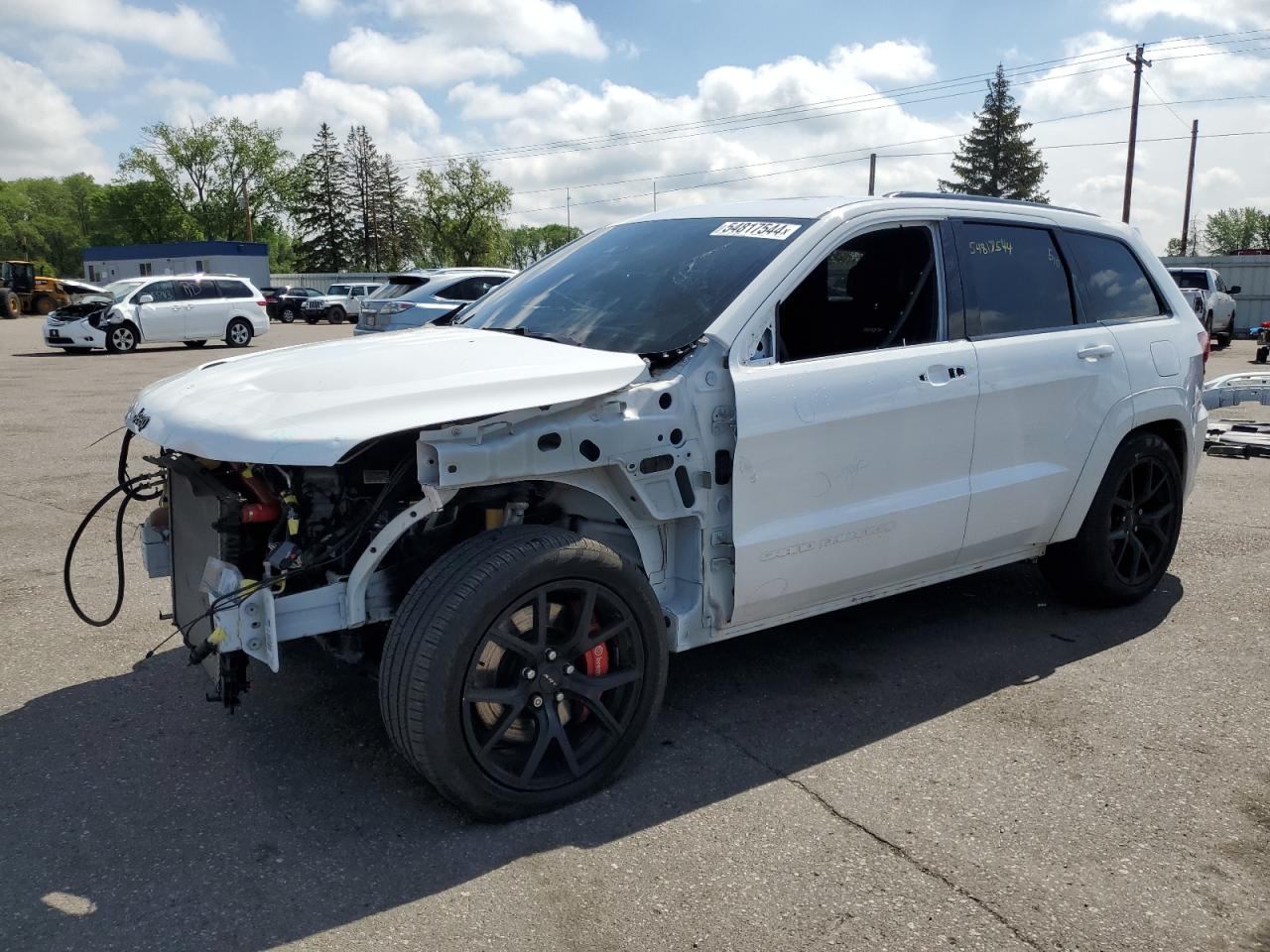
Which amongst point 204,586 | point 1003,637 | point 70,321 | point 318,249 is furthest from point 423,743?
point 318,249

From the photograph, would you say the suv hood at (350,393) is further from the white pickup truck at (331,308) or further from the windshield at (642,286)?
the white pickup truck at (331,308)

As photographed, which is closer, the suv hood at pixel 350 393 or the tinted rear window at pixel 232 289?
the suv hood at pixel 350 393

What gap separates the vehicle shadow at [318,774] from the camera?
9.21ft

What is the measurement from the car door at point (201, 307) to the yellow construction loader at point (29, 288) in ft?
73.7

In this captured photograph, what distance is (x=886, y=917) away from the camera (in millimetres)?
2752

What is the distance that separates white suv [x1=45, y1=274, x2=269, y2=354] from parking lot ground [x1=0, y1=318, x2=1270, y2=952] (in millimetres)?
20173

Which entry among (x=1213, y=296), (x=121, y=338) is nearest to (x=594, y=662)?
(x=121, y=338)

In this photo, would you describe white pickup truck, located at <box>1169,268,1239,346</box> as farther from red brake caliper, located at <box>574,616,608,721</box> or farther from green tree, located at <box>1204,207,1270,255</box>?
green tree, located at <box>1204,207,1270,255</box>

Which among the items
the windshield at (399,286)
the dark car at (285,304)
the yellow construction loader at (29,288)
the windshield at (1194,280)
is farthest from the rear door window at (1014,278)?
the yellow construction loader at (29,288)

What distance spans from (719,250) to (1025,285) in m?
1.49

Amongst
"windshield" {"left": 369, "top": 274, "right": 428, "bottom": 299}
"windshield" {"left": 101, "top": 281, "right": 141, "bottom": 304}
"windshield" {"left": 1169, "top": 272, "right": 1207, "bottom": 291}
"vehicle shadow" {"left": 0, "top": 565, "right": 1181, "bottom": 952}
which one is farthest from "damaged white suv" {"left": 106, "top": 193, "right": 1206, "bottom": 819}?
"windshield" {"left": 1169, "top": 272, "right": 1207, "bottom": 291}

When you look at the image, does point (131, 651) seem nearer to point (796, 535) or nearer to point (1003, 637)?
point (796, 535)

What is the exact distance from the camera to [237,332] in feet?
84.3

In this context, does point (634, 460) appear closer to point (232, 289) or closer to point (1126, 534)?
point (1126, 534)
